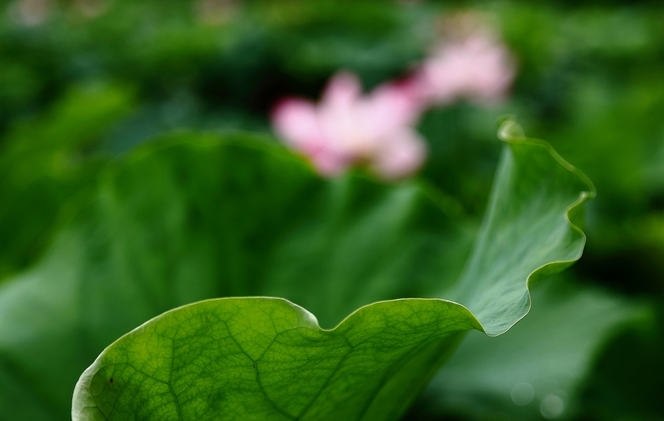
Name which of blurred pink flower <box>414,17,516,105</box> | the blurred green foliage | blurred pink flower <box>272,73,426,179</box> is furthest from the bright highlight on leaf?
blurred pink flower <box>414,17,516,105</box>

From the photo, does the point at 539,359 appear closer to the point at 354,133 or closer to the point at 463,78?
the point at 354,133

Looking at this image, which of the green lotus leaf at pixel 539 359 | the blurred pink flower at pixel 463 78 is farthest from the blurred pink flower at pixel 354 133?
the blurred pink flower at pixel 463 78

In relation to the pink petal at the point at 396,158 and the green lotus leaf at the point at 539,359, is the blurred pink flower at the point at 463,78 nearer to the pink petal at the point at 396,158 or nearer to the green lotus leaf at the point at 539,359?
the pink petal at the point at 396,158

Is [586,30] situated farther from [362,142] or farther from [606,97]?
[362,142]

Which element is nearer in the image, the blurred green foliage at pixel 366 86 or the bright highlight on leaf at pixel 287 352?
the bright highlight on leaf at pixel 287 352

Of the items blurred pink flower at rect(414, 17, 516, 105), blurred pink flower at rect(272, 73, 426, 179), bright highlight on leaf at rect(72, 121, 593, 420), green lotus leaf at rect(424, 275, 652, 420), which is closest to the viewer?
bright highlight on leaf at rect(72, 121, 593, 420)

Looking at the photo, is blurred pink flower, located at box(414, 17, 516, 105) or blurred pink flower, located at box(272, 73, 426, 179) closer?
blurred pink flower, located at box(272, 73, 426, 179)

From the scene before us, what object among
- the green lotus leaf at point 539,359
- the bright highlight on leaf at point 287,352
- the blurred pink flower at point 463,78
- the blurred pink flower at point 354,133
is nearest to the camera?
the bright highlight on leaf at point 287,352

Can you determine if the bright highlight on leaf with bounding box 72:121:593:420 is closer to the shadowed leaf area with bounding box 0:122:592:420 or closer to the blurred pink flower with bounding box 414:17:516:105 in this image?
the shadowed leaf area with bounding box 0:122:592:420
